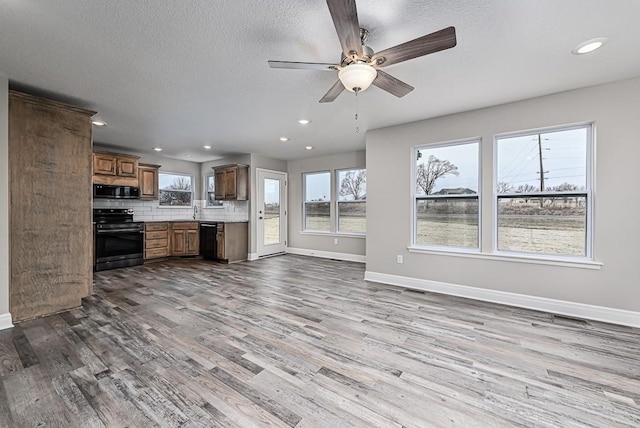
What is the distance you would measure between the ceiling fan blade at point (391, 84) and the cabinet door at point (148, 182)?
224 inches

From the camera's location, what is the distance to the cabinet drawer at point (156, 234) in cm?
579

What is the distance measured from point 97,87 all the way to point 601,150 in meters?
5.35

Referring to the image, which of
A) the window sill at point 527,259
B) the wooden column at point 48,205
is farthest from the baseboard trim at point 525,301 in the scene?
the wooden column at point 48,205

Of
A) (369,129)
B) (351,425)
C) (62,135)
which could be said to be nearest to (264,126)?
(369,129)

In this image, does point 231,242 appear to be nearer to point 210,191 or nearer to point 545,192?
point 210,191

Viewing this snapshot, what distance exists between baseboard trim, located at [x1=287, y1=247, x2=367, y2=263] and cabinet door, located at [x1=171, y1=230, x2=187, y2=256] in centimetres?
251

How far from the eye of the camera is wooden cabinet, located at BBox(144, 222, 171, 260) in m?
5.78

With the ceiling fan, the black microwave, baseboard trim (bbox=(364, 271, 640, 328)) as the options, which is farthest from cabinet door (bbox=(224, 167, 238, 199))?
the ceiling fan

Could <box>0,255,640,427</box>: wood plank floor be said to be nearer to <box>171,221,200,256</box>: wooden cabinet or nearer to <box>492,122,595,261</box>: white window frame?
<box>492,122,595,261</box>: white window frame

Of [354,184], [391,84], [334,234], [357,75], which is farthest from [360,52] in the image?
[334,234]

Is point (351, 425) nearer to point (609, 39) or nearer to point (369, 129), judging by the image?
point (609, 39)

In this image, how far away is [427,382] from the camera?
183 cm

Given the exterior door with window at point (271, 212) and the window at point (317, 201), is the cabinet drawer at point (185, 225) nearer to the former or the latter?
the exterior door with window at point (271, 212)

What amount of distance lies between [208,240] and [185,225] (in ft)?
2.19
